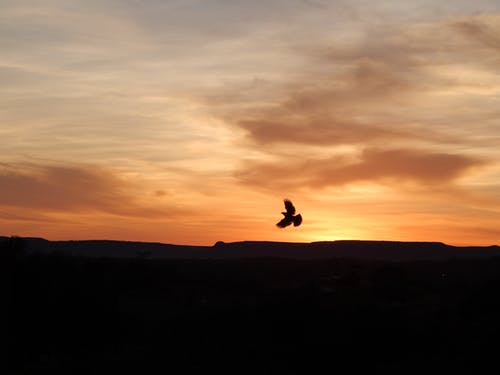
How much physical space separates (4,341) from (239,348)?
7.75 m

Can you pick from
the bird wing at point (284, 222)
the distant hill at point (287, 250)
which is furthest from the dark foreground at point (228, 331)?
the distant hill at point (287, 250)

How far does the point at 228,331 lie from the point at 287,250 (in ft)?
356

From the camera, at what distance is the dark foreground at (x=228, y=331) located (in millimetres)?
23859

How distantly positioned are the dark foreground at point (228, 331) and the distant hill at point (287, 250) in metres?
83.5

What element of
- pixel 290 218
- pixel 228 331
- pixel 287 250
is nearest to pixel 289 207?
pixel 290 218

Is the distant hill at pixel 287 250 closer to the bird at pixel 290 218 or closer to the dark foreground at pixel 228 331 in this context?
the bird at pixel 290 218

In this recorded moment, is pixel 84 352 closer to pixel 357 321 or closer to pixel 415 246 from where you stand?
pixel 357 321

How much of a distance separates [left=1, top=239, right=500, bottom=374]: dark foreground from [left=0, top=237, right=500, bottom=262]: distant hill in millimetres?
83507

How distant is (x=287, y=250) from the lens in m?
136

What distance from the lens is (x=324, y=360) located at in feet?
81.7

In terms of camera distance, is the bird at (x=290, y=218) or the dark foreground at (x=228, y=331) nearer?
the dark foreground at (x=228, y=331)

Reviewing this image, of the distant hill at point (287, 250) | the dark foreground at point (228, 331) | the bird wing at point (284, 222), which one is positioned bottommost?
the dark foreground at point (228, 331)

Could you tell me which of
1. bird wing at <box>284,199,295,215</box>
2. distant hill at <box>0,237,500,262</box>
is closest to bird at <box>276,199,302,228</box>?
bird wing at <box>284,199,295,215</box>

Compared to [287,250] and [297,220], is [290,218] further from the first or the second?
[287,250]
